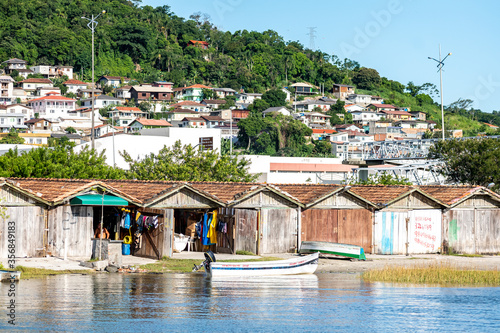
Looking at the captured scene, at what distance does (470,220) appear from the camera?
36500mm

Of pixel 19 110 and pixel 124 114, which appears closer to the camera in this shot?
pixel 19 110

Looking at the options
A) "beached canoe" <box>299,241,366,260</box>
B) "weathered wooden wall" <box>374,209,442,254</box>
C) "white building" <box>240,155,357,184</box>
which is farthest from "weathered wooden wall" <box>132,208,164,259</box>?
"white building" <box>240,155,357,184</box>

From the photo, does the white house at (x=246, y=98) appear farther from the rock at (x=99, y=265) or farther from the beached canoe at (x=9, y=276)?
the beached canoe at (x=9, y=276)

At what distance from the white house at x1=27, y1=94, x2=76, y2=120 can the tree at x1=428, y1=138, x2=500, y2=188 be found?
116m

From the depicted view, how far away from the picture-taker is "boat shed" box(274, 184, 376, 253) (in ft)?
112

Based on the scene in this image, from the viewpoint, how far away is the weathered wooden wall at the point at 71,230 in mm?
29281

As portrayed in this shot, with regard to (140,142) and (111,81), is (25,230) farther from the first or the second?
(111,81)

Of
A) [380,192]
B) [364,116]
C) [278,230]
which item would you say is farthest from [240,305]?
[364,116]

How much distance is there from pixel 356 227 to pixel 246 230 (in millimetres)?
5808

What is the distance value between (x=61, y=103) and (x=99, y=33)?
47.5 meters

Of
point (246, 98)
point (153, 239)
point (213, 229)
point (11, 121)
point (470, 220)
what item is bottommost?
point (153, 239)

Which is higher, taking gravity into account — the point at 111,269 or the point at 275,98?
the point at 275,98

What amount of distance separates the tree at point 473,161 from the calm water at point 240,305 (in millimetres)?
21555

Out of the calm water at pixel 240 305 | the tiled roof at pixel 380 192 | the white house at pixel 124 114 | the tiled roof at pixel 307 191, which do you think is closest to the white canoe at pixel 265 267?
the calm water at pixel 240 305
